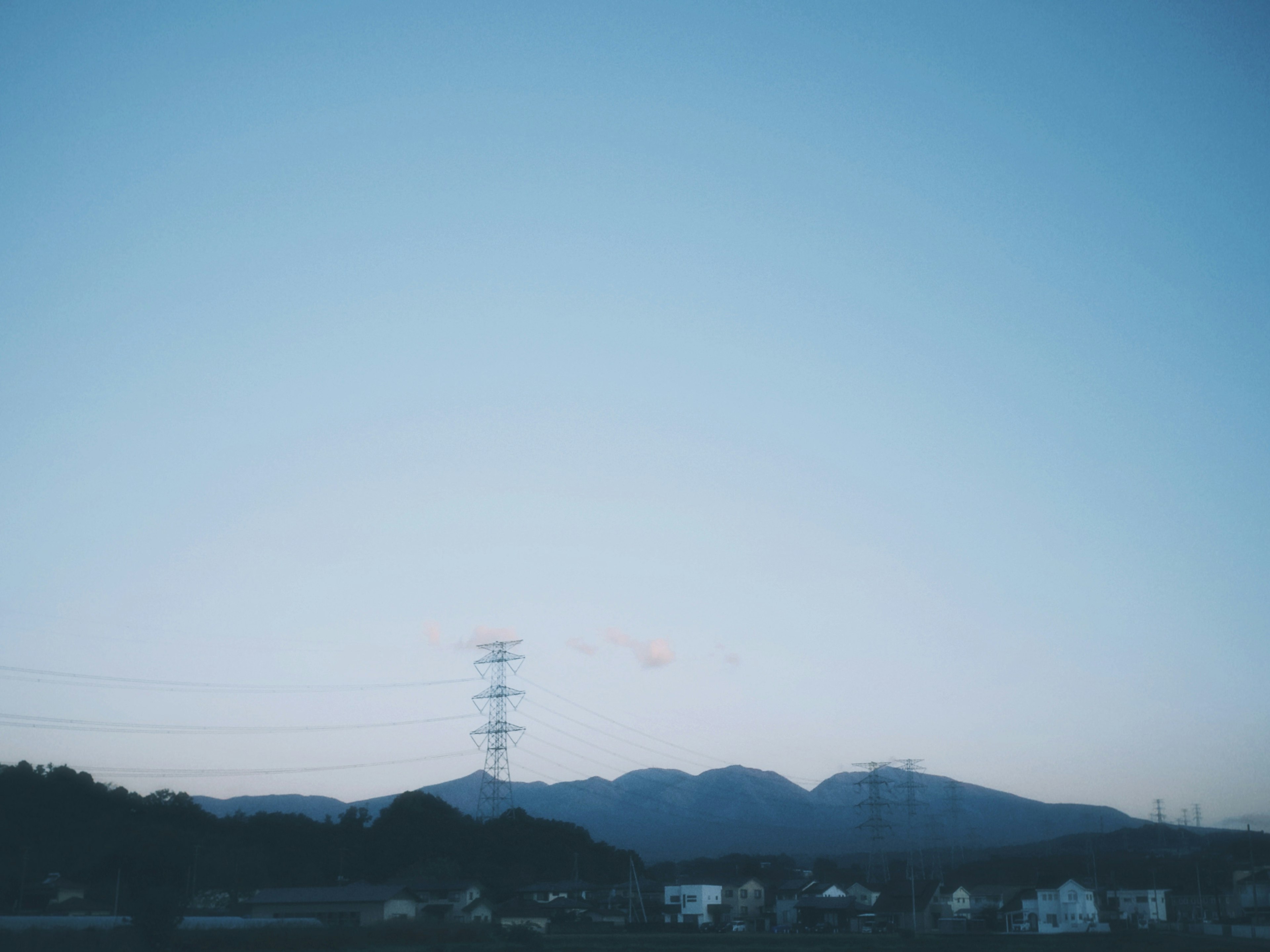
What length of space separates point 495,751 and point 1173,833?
16143cm

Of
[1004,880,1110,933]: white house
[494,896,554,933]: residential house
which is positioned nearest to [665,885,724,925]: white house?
[494,896,554,933]: residential house

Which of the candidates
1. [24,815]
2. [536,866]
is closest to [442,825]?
[536,866]

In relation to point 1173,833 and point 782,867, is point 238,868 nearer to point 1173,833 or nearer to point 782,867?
point 782,867

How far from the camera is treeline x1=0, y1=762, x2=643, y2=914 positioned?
208ft

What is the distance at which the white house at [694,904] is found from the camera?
70875 mm

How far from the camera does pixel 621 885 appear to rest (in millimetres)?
76750

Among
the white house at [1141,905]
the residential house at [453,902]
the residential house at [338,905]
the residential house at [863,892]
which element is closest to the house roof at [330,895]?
the residential house at [338,905]

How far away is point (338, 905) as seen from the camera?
58.0m

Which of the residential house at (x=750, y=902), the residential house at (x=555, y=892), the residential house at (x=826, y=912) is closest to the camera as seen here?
the residential house at (x=826, y=912)

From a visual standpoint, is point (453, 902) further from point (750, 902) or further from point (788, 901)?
point (788, 901)

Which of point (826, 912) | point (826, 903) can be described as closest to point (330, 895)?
point (826, 912)

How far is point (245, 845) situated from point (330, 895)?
21.2 meters

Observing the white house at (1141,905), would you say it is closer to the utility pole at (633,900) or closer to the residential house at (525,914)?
the utility pole at (633,900)

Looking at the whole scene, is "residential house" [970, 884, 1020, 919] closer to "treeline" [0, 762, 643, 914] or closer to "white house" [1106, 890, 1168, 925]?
"white house" [1106, 890, 1168, 925]
